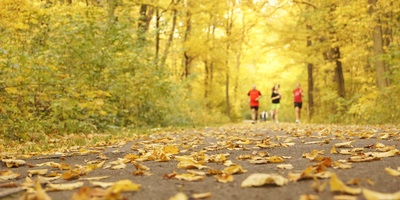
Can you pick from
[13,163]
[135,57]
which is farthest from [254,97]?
[13,163]

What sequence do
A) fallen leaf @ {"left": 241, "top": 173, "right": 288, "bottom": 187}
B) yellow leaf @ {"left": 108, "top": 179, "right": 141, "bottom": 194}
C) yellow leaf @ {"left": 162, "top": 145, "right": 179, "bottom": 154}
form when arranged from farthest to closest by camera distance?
yellow leaf @ {"left": 162, "top": 145, "right": 179, "bottom": 154} < fallen leaf @ {"left": 241, "top": 173, "right": 288, "bottom": 187} < yellow leaf @ {"left": 108, "top": 179, "right": 141, "bottom": 194}

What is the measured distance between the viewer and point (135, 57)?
1370cm

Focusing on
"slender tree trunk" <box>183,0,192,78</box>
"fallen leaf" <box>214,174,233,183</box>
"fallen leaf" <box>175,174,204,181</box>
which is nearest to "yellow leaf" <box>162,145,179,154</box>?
"fallen leaf" <box>175,174,204,181</box>

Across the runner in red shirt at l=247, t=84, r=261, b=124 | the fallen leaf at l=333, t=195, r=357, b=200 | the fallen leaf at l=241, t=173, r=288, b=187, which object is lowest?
the fallen leaf at l=333, t=195, r=357, b=200

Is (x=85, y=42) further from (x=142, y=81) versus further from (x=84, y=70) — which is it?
(x=142, y=81)

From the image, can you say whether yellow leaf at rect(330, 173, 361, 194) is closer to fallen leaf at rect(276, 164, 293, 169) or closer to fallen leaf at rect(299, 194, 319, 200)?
fallen leaf at rect(299, 194, 319, 200)

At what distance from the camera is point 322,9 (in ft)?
65.1

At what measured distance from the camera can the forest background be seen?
7.89 meters

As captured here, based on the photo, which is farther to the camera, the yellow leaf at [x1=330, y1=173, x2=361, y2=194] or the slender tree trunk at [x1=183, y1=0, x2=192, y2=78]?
the slender tree trunk at [x1=183, y1=0, x2=192, y2=78]

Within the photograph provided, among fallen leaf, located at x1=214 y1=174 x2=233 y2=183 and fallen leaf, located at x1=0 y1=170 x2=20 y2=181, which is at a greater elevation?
fallen leaf, located at x1=214 y1=174 x2=233 y2=183

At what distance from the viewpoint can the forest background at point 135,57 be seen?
25.9ft

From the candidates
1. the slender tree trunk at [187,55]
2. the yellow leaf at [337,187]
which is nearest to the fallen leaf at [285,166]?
the yellow leaf at [337,187]

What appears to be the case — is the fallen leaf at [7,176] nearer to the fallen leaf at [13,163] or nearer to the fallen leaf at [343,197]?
the fallen leaf at [13,163]

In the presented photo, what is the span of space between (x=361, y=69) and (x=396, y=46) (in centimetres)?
975
